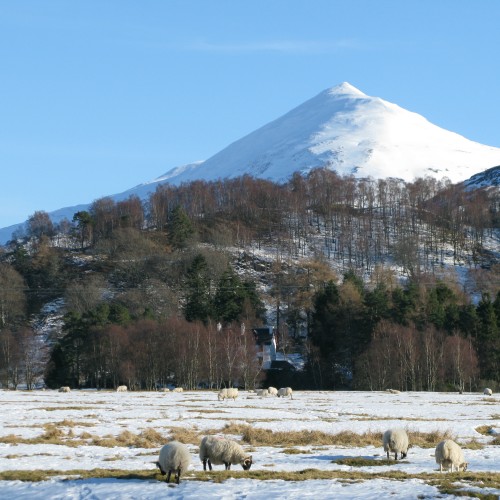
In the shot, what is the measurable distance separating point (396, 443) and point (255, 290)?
9636 cm

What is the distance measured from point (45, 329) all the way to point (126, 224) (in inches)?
1697

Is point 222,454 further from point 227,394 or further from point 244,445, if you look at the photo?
point 227,394

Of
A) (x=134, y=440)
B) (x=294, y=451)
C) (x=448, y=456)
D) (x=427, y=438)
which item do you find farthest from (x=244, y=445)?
(x=448, y=456)

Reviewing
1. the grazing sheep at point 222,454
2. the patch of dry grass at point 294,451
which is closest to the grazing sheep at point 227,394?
the patch of dry grass at point 294,451

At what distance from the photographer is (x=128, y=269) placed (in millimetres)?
147875

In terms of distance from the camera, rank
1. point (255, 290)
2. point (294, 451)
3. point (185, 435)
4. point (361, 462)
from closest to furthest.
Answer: point (361, 462) < point (294, 451) < point (185, 435) < point (255, 290)

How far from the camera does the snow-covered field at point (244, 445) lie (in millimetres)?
21531

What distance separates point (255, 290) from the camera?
12394 centimetres

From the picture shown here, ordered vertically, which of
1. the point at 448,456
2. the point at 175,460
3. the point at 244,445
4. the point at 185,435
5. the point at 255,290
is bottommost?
the point at 244,445

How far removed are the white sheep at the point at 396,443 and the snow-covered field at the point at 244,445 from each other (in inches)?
19.3

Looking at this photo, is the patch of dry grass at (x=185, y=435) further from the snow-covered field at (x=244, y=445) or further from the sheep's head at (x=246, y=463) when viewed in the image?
the sheep's head at (x=246, y=463)

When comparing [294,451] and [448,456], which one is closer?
[448,456]

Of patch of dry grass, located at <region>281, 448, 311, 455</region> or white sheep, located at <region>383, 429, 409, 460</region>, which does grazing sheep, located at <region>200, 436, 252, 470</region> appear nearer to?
patch of dry grass, located at <region>281, 448, 311, 455</region>

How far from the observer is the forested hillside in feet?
306
